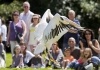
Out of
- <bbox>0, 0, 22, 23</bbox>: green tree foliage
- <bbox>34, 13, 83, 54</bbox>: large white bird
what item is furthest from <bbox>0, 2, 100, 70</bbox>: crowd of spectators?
<bbox>0, 0, 22, 23</bbox>: green tree foliage

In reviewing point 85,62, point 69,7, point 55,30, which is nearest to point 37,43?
point 55,30

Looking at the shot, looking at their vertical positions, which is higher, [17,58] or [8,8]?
[8,8]

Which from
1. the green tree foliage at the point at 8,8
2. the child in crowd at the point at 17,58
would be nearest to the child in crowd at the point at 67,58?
the child in crowd at the point at 17,58

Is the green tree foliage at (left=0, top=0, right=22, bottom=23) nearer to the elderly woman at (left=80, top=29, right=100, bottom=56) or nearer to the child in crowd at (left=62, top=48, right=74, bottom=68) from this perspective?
the child in crowd at (left=62, top=48, right=74, bottom=68)

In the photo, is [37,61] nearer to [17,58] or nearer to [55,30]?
[17,58]

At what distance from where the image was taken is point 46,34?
9.59 m

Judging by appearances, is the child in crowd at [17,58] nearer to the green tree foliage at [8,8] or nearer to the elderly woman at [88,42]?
the elderly woman at [88,42]

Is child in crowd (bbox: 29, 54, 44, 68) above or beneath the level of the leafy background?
beneath

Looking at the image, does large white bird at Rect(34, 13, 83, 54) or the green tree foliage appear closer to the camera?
large white bird at Rect(34, 13, 83, 54)

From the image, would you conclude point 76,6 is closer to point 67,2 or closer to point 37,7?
point 67,2

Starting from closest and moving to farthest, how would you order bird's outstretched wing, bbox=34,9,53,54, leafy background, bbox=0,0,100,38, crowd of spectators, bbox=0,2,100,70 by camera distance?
crowd of spectators, bbox=0,2,100,70 → bird's outstretched wing, bbox=34,9,53,54 → leafy background, bbox=0,0,100,38

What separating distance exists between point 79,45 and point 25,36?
1552mm

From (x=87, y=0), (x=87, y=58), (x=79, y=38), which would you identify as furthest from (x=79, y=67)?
(x=87, y=0)

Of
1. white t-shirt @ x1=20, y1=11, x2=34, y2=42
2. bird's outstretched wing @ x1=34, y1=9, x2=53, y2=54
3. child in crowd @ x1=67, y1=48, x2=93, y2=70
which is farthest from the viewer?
white t-shirt @ x1=20, y1=11, x2=34, y2=42
